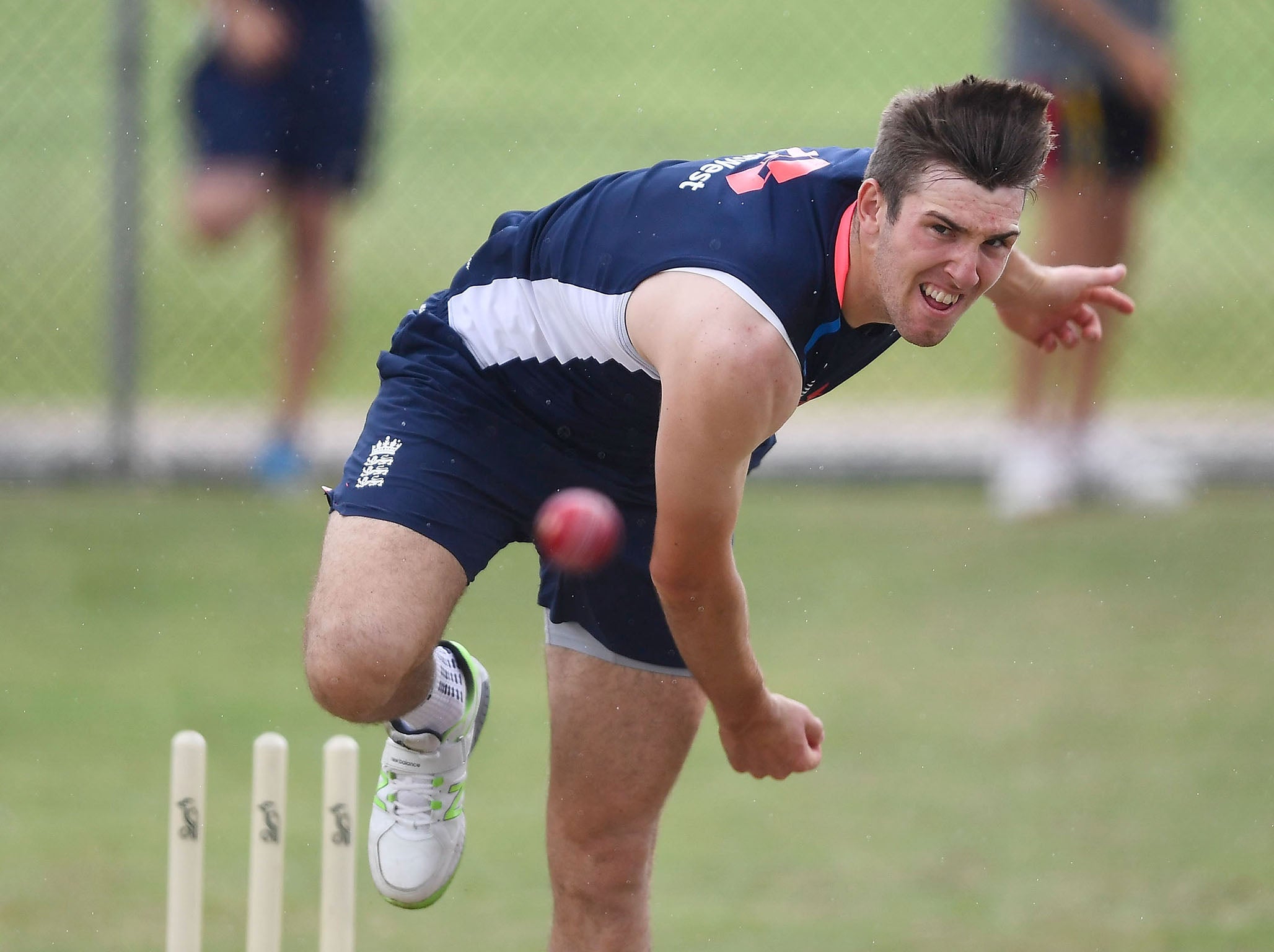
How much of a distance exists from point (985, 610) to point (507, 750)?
6.21 ft

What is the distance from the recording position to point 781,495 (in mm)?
7395

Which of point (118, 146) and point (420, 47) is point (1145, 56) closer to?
point (118, 146)

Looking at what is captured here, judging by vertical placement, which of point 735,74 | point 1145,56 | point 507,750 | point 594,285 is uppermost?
point 735,74

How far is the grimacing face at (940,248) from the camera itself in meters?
2.90

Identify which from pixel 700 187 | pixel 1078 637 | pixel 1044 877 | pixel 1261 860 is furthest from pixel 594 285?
pixel 1078 637

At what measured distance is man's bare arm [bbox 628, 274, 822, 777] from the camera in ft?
9.32

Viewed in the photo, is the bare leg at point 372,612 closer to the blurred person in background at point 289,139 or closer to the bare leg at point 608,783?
the bare leg at point 608,783

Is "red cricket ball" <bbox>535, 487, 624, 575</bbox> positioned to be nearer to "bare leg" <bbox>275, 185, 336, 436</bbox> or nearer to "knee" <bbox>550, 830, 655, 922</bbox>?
"knee" <bbox>550, 830, 655, 922</bbox>

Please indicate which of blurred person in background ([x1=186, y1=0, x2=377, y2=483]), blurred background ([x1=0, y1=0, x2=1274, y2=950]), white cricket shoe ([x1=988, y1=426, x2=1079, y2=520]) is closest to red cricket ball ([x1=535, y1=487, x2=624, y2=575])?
blurred background ([x1=0, y1=0, x2=1274, y2=950])

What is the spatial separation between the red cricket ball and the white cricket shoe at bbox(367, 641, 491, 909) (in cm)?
47

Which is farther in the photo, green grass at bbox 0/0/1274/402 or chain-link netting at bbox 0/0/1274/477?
green grass at bbox 0/0/1274/402

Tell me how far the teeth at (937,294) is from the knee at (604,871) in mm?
1266

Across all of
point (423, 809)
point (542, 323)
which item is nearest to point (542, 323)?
point (542, 323)

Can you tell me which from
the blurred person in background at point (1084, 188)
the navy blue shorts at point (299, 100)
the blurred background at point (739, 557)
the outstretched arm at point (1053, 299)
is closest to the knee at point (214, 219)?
the navy blue shorts at point (299, 100)
